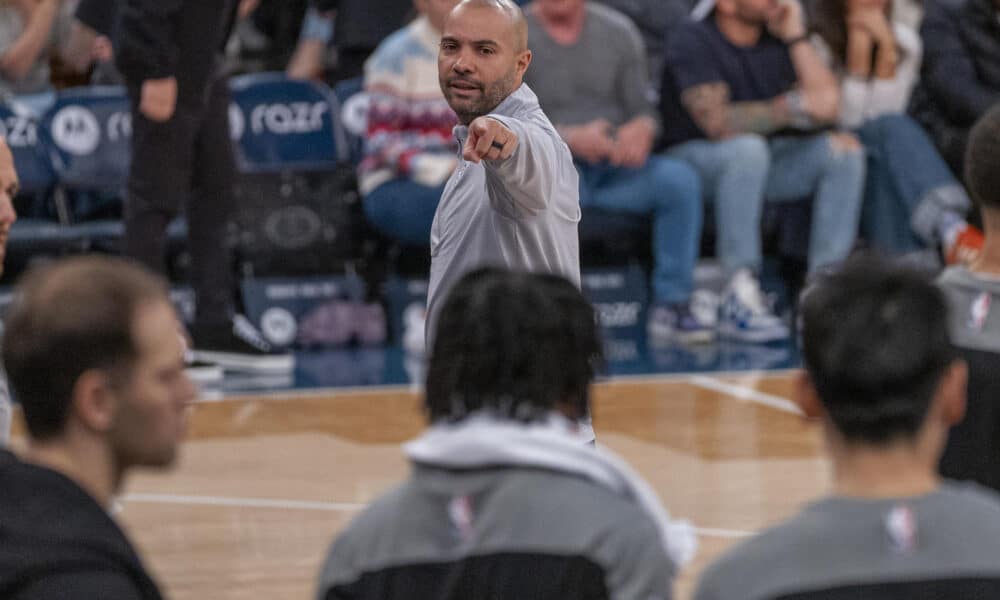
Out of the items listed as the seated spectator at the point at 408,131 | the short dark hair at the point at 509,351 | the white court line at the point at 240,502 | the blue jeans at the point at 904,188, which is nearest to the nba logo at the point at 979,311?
the short dark hair at the point at 509,351

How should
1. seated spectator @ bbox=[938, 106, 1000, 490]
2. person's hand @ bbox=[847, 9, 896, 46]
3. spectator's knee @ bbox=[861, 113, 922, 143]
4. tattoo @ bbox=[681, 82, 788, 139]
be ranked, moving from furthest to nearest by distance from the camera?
1. person's hand @ bbox=[847, 9, 896, 46]
2. spectator's knee @ bbox=[861, 113, 922, 143]
3. tattoo @ bbox=[681, 82, 788, 139]
4. seated spectator @ bbox=[938, 106, 1000, 490]

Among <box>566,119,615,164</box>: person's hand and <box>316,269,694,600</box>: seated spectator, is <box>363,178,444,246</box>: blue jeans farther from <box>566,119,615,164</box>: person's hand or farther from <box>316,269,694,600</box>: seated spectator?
<box>316,269,694,600</box>: seated spectator

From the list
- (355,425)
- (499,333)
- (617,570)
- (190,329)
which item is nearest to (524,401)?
(499,333)

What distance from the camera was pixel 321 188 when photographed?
29.0ft

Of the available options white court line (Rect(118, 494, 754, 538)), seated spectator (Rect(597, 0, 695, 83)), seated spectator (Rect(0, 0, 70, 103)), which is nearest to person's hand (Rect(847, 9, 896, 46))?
seated spectator (Rect(597, 0, 695, 83))

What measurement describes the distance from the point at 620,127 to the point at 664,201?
415 millimetres

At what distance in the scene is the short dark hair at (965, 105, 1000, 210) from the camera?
3328 mm

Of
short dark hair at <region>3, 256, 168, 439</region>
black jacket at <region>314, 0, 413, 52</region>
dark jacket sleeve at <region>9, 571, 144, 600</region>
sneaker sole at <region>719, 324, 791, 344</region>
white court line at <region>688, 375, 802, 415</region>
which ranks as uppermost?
black jacket at <region>314, 0, 413, 52</region>

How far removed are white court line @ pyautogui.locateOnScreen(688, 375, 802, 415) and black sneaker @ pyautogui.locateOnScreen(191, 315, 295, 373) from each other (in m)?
1.79

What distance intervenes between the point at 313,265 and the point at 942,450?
5813mm

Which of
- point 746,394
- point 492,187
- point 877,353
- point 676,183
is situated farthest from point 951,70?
point 877,353

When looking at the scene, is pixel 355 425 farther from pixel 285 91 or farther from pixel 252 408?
pixel 285 91

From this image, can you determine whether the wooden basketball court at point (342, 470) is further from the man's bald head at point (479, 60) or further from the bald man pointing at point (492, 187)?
the man's bald head at point (479, 60)

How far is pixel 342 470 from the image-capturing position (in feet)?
19.8
